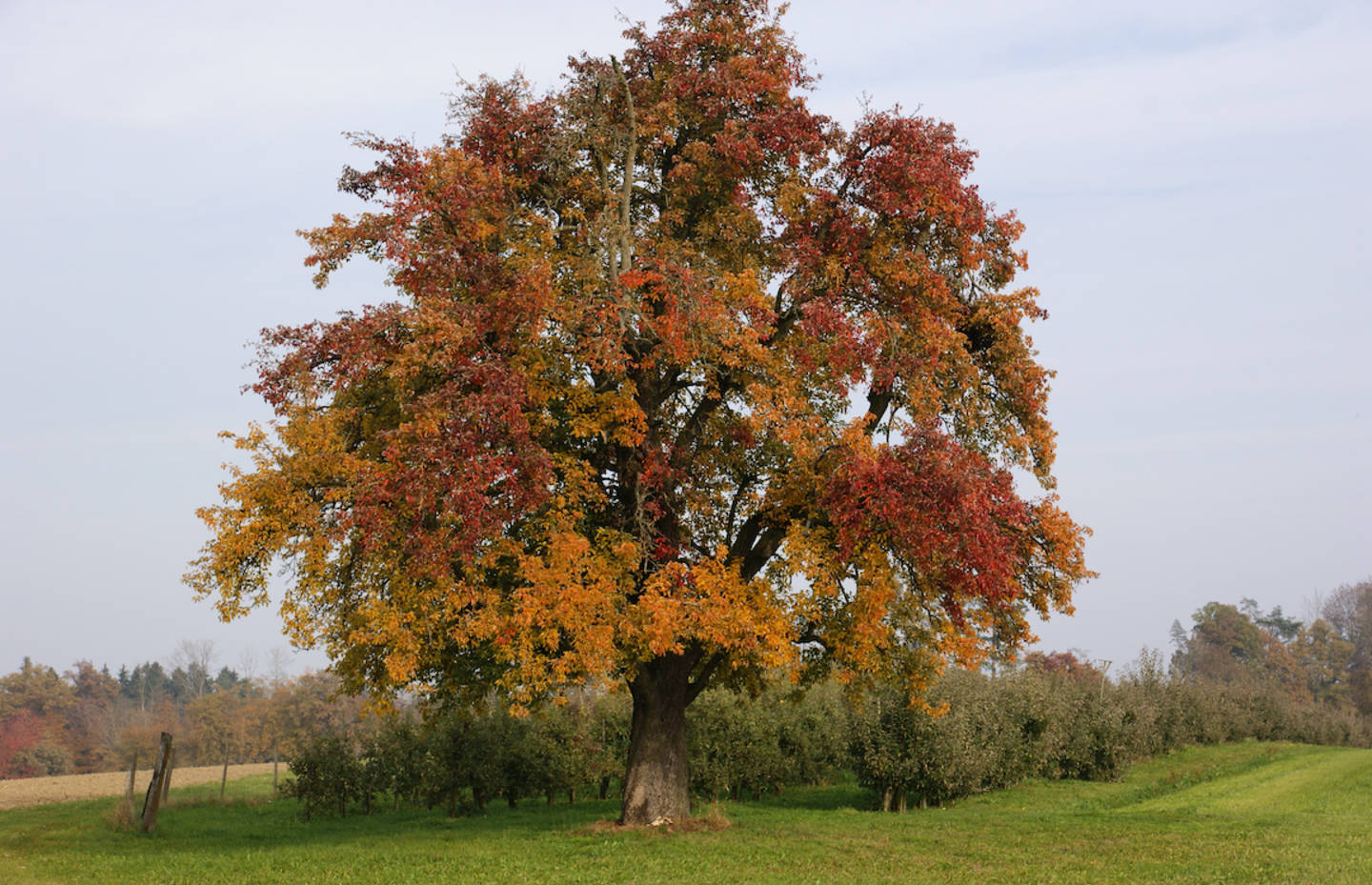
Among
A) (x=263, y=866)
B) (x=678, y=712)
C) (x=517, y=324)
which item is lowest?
(x=263, y=866)

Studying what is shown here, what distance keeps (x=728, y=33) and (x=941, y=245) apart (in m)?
6.20

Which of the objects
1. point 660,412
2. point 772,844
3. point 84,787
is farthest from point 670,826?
point 84,787

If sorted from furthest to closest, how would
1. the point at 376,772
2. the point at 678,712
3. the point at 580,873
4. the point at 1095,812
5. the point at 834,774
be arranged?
the point at 834,774, the point at 376,772, the point at 1095,812, the point at 678,712, the point at 580,873

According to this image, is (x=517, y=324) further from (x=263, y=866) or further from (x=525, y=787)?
(x=525, y=787)

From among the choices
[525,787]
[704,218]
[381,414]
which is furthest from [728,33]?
[525,787]

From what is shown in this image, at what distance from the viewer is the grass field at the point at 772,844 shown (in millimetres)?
14750

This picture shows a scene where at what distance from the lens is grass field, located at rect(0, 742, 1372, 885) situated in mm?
14750

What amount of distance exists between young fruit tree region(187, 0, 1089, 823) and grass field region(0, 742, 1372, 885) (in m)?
2.78

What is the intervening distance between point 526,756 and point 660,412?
11409mm

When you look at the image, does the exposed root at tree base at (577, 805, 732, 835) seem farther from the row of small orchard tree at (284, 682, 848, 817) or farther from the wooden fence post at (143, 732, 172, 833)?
the wooden fence post at (143, 732, 172, 833)

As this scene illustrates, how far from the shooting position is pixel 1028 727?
30547 mm

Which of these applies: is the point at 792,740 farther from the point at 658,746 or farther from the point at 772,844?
the point at 772,844

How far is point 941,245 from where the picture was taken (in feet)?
66.7

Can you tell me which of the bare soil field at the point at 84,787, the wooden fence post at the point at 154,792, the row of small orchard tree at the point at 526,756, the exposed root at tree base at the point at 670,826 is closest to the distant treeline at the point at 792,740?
the row of small orchard tree at the point at 526,756
